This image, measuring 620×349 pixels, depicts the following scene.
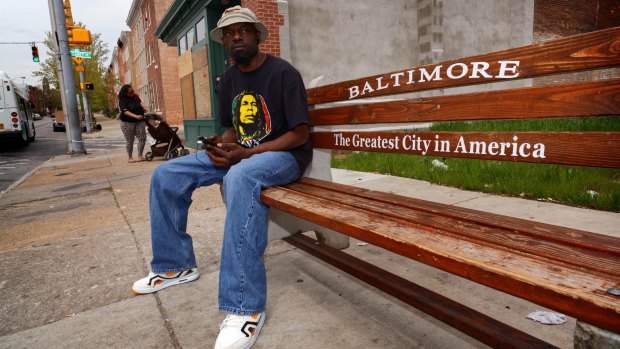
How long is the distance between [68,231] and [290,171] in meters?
2.92

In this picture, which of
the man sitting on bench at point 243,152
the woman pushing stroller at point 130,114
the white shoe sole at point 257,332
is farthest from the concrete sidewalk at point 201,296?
the woman pushing stroller at point 130,114

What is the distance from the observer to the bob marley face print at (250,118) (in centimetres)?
257

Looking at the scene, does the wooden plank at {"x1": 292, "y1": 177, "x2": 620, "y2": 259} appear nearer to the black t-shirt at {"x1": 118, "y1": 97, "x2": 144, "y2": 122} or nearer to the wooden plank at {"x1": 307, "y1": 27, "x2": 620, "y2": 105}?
the wooden plank at {"x1": 307, "y1": 27, "x2": 620, "y2": 105}

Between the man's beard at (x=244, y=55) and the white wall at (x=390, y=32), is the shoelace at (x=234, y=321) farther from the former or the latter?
the white wall at (x=390, y=32)

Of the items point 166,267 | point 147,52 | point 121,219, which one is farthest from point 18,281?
point 147,52

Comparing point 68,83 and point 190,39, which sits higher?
point 190,39

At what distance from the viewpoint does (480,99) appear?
1845 millimetres

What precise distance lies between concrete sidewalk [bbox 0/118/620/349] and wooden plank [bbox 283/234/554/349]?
23 cm

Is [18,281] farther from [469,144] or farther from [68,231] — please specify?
[469,144]

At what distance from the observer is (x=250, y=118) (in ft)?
8.61

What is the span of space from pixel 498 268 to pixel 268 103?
178 centimetres

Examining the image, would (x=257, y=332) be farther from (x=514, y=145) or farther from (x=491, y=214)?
(x=514, y=145)

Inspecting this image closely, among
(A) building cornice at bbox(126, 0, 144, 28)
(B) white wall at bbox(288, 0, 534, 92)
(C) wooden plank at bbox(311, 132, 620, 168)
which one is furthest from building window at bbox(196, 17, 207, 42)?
(A) building cornice at bbox(126, 0, 144, 28)

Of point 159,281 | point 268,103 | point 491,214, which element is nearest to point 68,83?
point 159,281
